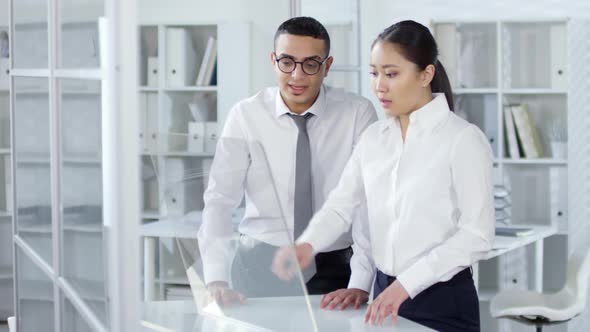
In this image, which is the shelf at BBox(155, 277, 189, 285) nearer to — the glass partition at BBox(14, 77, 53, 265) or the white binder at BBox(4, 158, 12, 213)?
the glass partition at BBox(14, 77, 53, 265)

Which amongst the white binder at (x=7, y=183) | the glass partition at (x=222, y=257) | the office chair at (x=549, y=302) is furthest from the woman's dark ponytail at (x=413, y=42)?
the white binder at (x=7, y=183)

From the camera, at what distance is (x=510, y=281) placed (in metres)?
4.38

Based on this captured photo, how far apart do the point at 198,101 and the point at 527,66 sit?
1.83 m

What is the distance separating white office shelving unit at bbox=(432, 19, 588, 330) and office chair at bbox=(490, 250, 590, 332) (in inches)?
39.9

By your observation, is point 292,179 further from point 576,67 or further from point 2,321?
point 2,321

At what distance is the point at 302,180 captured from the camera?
7.76ft

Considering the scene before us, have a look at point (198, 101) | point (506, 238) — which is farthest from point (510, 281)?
point (198, 101)

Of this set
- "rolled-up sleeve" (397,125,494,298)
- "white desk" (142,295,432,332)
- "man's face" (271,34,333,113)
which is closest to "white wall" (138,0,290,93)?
"man's face" (271,34,333,113)

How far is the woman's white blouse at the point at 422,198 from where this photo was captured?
1752mm

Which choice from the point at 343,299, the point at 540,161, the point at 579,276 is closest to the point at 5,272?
the point at 540,161

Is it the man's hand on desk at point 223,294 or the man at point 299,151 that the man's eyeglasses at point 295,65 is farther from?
the man's hand on desk at point 223,294

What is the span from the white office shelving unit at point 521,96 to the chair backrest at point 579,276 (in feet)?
3.29

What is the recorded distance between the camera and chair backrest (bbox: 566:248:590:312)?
326 cm

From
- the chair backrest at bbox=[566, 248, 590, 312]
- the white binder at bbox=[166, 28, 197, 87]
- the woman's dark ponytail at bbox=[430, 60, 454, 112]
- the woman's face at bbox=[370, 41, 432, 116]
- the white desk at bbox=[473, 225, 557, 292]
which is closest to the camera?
the woman's face at bbox=[370, 41, 432, 116]
